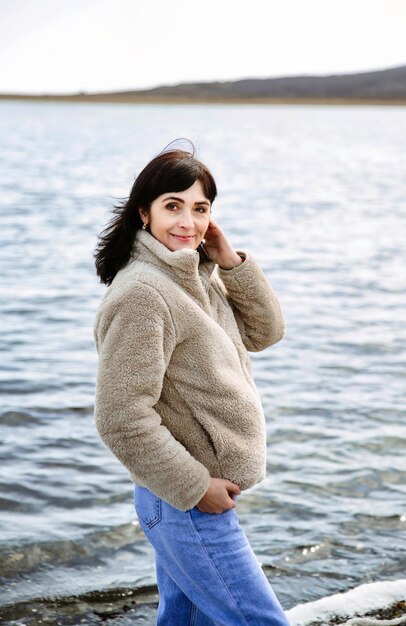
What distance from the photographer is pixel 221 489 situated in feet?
9.70

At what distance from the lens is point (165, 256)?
301 cm

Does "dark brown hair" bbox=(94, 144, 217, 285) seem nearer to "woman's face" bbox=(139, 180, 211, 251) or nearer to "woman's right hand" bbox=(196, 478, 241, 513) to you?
"woman's face" bbox=(139, 180, 211, 251)

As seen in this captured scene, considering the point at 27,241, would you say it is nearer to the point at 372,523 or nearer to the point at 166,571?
the point at 372,523

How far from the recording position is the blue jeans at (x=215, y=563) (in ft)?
9.68

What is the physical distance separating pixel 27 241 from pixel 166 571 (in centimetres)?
1799

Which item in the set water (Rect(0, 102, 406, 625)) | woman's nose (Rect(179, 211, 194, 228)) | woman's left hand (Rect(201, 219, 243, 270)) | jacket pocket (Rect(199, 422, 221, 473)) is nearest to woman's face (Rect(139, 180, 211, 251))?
woman's nose (Rect(179, 211, 194, 228))

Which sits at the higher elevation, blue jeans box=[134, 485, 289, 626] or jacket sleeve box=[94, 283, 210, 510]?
jacket sleeve box=[94, 283, 210, 510]

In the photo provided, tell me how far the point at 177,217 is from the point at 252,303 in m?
0.51

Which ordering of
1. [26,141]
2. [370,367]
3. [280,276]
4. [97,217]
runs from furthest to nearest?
[26,141]
[97,217]
[280,276]
[370,367]

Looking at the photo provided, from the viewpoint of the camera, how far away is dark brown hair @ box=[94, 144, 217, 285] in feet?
10.1

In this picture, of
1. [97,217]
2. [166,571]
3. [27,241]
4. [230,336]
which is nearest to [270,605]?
[166,571]

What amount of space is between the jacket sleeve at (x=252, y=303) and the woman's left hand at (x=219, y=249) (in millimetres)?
27

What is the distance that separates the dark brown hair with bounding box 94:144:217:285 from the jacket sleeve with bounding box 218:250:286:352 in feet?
1.12

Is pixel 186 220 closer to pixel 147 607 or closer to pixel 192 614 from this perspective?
pixel 192 614
